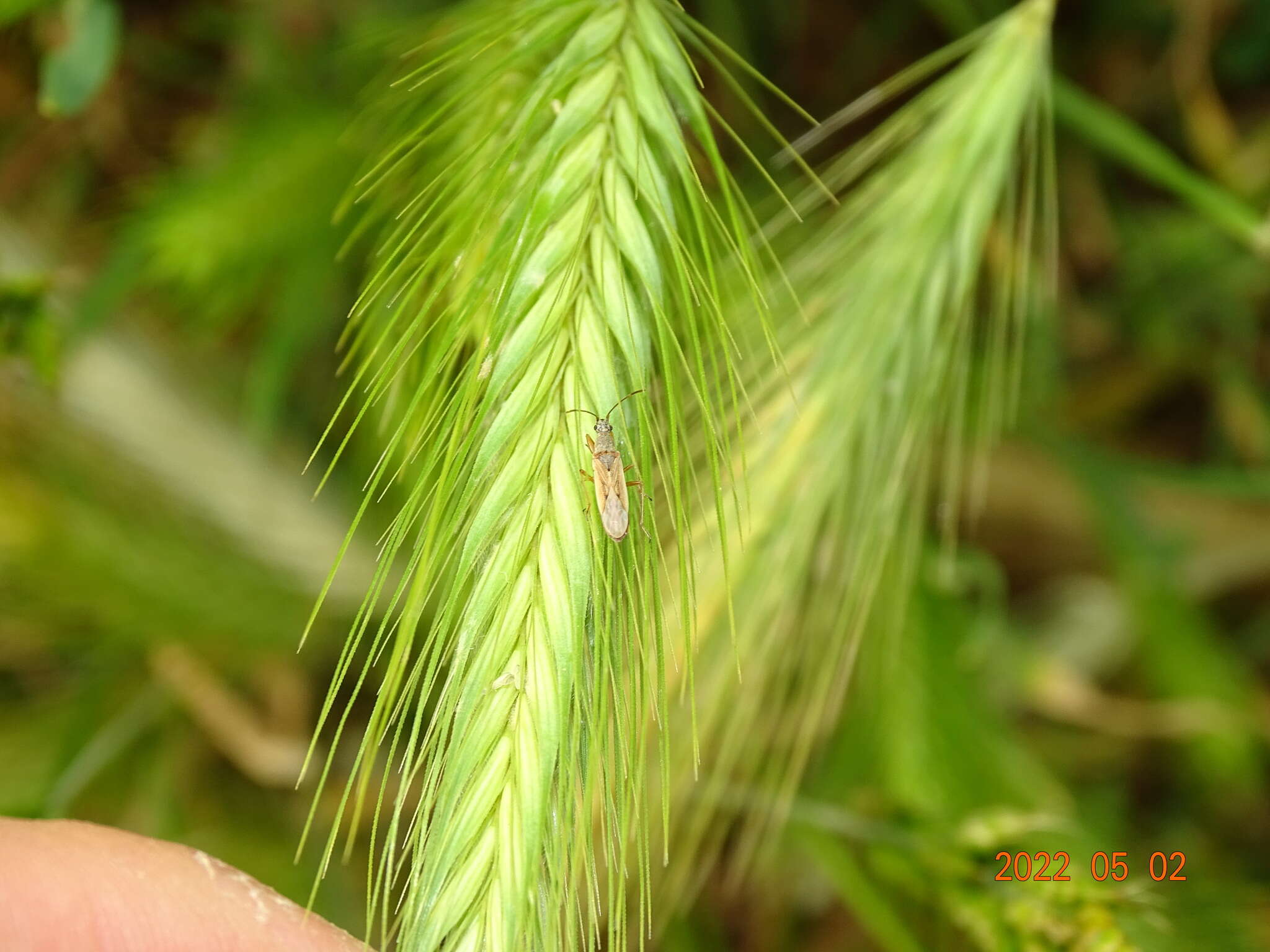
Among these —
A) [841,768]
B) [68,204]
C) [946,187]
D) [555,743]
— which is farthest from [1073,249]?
[68,204]

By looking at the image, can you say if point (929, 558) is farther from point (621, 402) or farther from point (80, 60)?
point (80, 60)

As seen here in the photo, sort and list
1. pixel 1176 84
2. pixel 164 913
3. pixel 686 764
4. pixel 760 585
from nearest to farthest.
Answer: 1. pixel 164 913
2. pixel 760 585
3. pixel 686 764
4. pixel 1176 84

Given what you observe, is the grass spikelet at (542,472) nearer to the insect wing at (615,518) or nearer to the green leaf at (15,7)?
the insect wing at (615,518)

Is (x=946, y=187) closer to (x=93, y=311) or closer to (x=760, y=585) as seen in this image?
(x=760, y=585)

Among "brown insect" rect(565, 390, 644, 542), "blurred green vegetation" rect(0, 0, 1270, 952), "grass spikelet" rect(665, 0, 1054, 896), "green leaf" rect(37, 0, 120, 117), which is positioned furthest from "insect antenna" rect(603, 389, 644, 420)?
"green leaf" rect(37, 0, 120, 117)

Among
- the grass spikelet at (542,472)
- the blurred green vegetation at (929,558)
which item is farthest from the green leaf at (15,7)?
the grass spikelet at (542,472)

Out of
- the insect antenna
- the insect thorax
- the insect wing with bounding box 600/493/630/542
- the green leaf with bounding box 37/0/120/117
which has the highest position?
the green leaf with bounding box 37/0/120/117

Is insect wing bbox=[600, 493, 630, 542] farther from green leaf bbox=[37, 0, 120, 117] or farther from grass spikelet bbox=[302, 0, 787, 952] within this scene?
green leaf bbox=[37, 0, 120, 117]

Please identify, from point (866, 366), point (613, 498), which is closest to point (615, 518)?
point (613, 498)

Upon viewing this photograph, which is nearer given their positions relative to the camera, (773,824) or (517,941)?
(517,941)
